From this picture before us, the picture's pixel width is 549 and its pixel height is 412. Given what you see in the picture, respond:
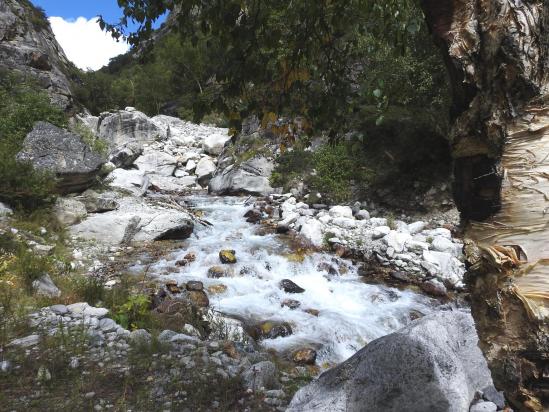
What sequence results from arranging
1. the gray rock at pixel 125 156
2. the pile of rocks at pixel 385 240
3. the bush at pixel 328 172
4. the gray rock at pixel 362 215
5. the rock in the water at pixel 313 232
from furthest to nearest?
the gray rock at pixel 125 156 → the bush at pixel 328 172 → the gray rock at pixel 362 215 → the rock in the water at pixel 313 232 → the pile of rocks at pixel 385 240

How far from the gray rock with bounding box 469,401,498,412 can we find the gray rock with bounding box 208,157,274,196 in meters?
11.8

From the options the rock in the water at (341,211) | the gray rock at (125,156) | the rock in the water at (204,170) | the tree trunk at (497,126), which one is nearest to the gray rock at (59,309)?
the tree trunk at (497,126)

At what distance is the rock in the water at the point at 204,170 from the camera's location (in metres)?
18.5

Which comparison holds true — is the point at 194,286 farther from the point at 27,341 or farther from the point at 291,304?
the point at 27,341

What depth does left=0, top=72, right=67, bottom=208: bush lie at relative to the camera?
8.02 meters

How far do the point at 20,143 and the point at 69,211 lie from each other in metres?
2.39

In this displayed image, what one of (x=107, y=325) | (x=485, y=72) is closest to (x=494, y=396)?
(x=485, y=72)

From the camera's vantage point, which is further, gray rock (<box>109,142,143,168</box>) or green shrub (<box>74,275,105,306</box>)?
gray rock (<box>109,142,143,168</box>)

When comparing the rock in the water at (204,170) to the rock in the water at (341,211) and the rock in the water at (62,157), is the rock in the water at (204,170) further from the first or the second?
the rock in the water at (341,211)

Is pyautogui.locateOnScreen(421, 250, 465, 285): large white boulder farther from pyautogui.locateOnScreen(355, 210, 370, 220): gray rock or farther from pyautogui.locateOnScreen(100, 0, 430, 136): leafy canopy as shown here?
pyautogui.locateOnScreen(100, 0, 430, 136): leafy canopy

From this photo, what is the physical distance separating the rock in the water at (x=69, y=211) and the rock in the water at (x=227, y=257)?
3.44 meters

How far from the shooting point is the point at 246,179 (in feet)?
50.3

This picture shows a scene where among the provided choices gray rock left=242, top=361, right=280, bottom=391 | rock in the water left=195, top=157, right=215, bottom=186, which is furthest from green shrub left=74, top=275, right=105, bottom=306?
rock in the water left=195, top=157, right=215, bottom=186

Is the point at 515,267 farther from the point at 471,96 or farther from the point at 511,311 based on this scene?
the point at 471,96
